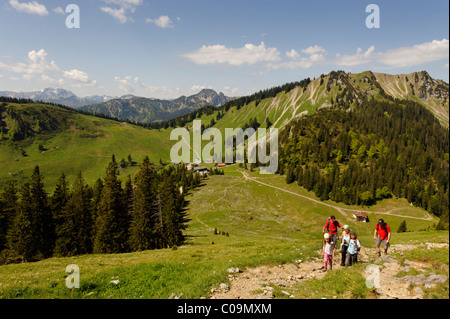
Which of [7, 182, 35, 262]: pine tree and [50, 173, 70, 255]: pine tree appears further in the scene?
[50, 173, 70, 255]: pine tree

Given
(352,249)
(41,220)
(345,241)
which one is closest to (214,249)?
(345,241)

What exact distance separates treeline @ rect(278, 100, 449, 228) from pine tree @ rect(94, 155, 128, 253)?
3917 inches

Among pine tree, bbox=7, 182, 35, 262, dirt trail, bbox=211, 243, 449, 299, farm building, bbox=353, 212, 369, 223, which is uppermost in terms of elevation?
dirt trail, bbox=211, 243, 449, 299

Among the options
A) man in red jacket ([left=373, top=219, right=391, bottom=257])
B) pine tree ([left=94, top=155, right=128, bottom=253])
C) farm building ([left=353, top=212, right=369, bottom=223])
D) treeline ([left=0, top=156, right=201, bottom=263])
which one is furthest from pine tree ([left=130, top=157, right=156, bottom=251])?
farm building ([left=353, top=212, right=369, bottom=223])

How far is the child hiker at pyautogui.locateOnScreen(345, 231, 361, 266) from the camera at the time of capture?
15984mm

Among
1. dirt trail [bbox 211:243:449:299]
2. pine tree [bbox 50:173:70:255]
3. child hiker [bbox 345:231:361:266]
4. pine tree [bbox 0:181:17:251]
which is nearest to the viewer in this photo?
dirt trail [bbox 211:243:449:299]

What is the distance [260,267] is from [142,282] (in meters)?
8.96

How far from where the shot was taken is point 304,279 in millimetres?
14719

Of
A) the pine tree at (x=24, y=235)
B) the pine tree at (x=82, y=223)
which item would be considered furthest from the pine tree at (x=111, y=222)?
the pine tree at (x=24, y=235)

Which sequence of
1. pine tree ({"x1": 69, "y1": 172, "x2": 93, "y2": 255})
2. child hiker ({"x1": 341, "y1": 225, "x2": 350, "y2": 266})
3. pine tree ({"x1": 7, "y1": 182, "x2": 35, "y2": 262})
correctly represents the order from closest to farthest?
child hiker ({"x1": 341, "y1": 225, "x2": 350, "y2": 266}), pine tree ({"x1": 7, "y1": 182, "x2": 35, "y2": 262}), pine tree ({"x1": 69, "y1": 172, "x2": 93, "y2": 255})

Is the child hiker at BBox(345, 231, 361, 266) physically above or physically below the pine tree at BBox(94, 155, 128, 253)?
above

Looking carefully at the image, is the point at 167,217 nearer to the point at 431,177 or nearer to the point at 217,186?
the point at 217,186

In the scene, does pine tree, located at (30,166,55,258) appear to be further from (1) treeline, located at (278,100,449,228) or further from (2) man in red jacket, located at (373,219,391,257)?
(1) treeline, located at (278,100,449,228)
